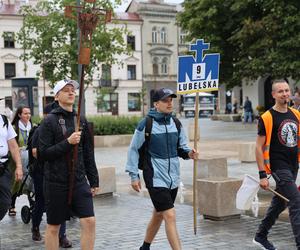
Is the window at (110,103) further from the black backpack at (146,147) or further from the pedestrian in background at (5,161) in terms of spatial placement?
the black backpack at (146,147)

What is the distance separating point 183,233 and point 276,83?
2.52 m

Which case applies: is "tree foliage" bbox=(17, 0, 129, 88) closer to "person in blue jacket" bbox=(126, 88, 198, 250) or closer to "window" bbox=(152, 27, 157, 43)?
"person in blue jacket" bbox=(126, 88, 198, 250)

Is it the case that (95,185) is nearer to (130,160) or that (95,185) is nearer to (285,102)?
(130,160)

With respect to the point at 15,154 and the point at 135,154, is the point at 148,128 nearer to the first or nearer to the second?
the point at 135,154

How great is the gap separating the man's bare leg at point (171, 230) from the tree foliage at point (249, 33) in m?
23.2

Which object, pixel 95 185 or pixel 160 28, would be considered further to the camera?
pixel 160 28

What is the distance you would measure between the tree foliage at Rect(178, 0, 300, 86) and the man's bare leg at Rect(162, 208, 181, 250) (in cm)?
2317

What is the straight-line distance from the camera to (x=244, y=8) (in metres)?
31.9

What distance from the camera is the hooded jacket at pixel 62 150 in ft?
18.0

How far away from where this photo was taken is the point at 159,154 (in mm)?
6172

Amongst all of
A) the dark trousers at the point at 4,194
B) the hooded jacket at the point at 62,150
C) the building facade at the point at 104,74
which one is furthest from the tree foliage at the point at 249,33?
the building facade at the point at 104,74

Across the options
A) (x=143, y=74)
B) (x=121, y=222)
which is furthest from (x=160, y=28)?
(x=121, y=222)

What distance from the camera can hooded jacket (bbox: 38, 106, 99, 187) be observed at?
5492 millimetres

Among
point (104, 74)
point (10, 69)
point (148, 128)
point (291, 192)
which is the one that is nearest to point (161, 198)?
point (148, 128)
